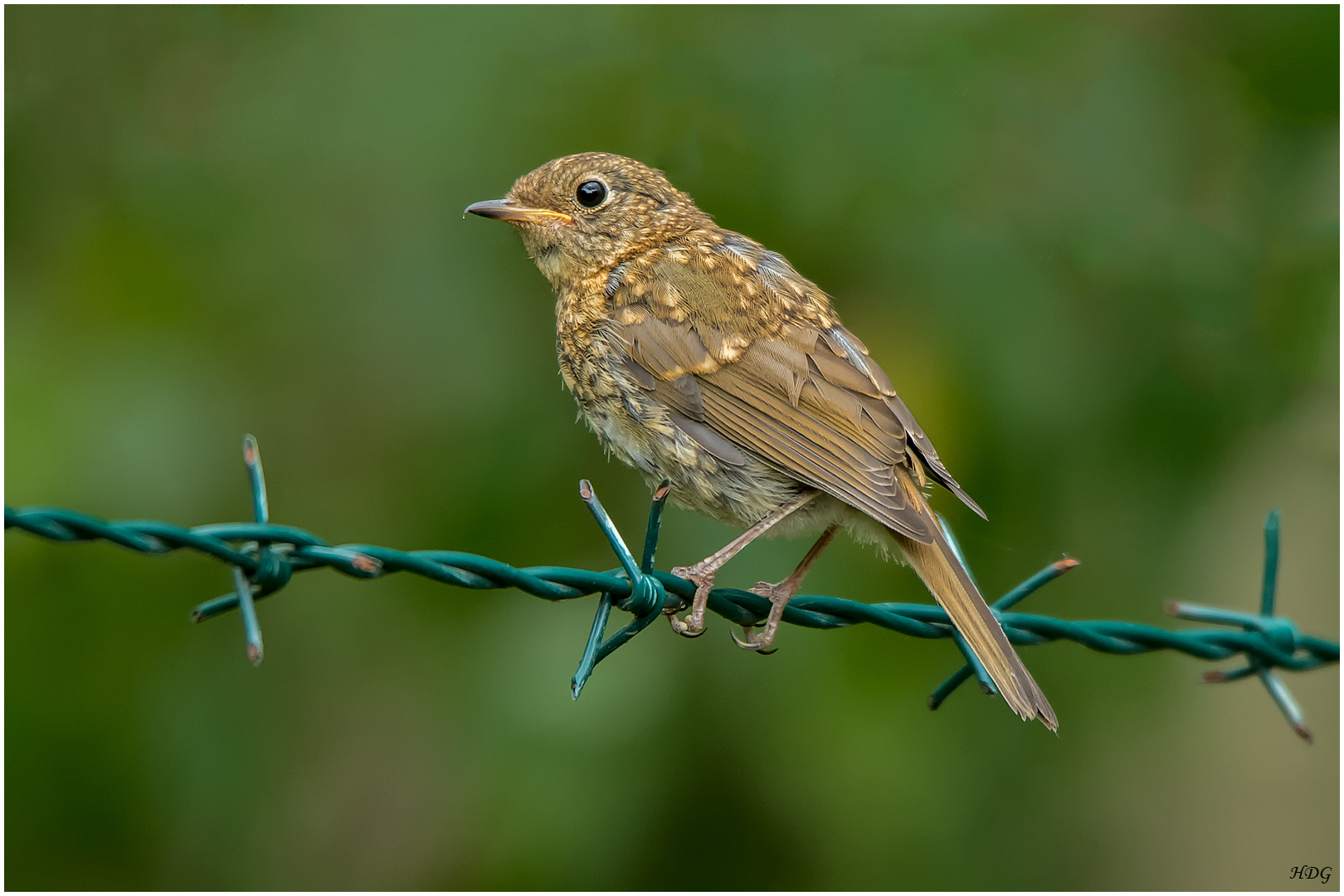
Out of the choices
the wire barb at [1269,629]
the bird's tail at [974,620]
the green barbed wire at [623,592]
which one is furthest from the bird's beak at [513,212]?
the wire barb at [1269,629]

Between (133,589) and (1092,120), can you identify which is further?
(1092,120)

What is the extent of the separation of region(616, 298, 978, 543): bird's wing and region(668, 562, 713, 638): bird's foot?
36 cm

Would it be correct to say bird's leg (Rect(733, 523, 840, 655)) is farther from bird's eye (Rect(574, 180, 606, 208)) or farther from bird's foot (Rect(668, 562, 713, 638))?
bird's eye (Rect(574, 180, 606, 208))

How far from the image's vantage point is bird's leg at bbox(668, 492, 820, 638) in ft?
10.5

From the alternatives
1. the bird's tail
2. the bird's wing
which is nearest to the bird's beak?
the bird's wing

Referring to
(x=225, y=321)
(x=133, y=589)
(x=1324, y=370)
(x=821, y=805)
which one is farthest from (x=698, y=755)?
(x=1324, y=370)

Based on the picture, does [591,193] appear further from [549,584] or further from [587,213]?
[549,584]

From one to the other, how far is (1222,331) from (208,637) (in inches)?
143

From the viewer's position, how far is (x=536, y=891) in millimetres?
3943

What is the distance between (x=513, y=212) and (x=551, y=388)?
60 centimetres

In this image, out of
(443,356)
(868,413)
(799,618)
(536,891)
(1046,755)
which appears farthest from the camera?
(1046,755)

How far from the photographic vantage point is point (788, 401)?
3.64 metres

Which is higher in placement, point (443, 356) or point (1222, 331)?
point (1222, 331)

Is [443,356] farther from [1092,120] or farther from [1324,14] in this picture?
[1324,14]
